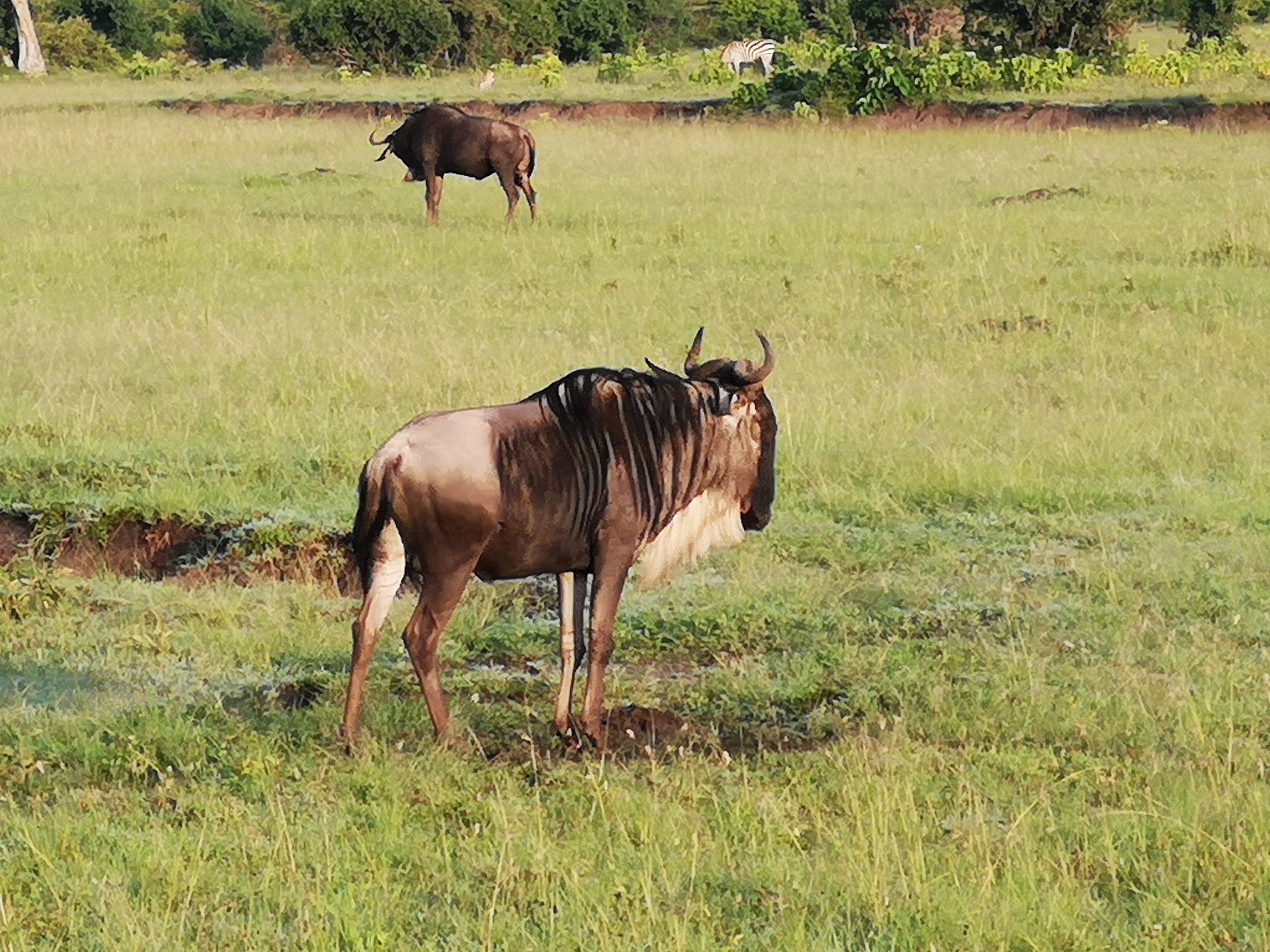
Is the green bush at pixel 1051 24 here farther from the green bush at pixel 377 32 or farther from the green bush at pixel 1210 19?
the green bush at pixel 377 32

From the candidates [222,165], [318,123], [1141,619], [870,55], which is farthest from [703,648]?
[318,123]

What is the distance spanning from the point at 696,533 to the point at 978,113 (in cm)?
2028

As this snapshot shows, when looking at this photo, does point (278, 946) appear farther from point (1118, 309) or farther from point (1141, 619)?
point (1118, 309)

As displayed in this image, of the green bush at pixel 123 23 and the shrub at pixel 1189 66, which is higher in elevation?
the shrub at pixel 1189 66

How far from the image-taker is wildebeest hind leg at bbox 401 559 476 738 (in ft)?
16.3

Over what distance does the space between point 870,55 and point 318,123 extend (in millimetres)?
7657

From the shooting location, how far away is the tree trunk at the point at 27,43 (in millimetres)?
47062

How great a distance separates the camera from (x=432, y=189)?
17.0m

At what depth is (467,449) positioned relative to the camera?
A: 4930 millimetres

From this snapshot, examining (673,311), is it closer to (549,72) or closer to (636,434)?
(636,434)

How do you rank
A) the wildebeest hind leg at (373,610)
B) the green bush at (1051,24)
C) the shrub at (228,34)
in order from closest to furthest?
the wildebeest hind leg at (373,610) < the green bush at (1051,24) < the shrub at (228,34)

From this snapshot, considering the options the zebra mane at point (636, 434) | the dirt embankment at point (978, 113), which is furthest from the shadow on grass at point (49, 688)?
the dirt embankment at point (978, 113)

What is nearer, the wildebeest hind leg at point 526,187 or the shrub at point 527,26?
the wildebeest hind leg at point 526,187

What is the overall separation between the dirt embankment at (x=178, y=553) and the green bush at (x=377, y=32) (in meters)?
35.2
